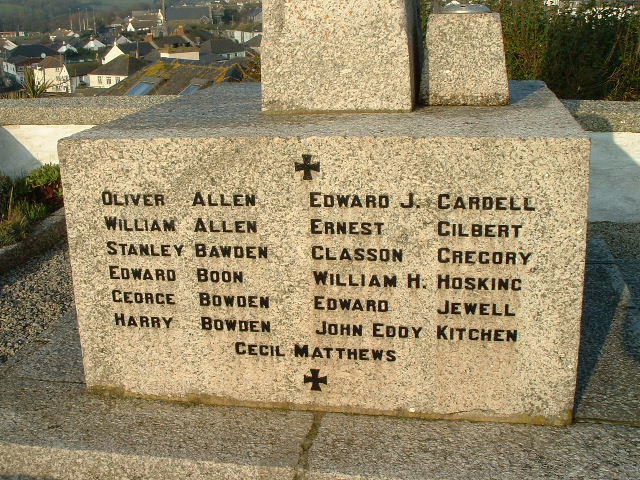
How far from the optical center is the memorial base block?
2.89 m

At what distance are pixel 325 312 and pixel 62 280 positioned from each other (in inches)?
106

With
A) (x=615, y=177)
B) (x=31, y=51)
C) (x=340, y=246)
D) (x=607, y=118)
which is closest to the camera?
(x=340, y=246)

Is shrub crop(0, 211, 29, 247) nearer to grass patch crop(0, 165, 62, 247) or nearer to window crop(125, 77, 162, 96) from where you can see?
grass patch crop(0, 165, 62, 247)

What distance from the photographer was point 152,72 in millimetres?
19812

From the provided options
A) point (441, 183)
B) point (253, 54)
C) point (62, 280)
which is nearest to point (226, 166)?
point (441, 183)

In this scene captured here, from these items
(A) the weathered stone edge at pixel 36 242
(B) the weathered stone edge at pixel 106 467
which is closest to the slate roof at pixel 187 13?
(A) the weathered stone edge at pixel 36 242

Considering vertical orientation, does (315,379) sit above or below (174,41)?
above

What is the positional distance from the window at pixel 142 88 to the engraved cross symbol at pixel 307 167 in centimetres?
1461

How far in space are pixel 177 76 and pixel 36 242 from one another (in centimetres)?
1369

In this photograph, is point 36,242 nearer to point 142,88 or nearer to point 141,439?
point 141,439

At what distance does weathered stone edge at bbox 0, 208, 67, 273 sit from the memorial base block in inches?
91.0

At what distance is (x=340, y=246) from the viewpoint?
9.98ft

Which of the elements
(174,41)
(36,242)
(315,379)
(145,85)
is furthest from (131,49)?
(315,379)

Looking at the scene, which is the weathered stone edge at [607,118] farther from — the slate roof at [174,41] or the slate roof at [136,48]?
the slate roof at [174,41]
